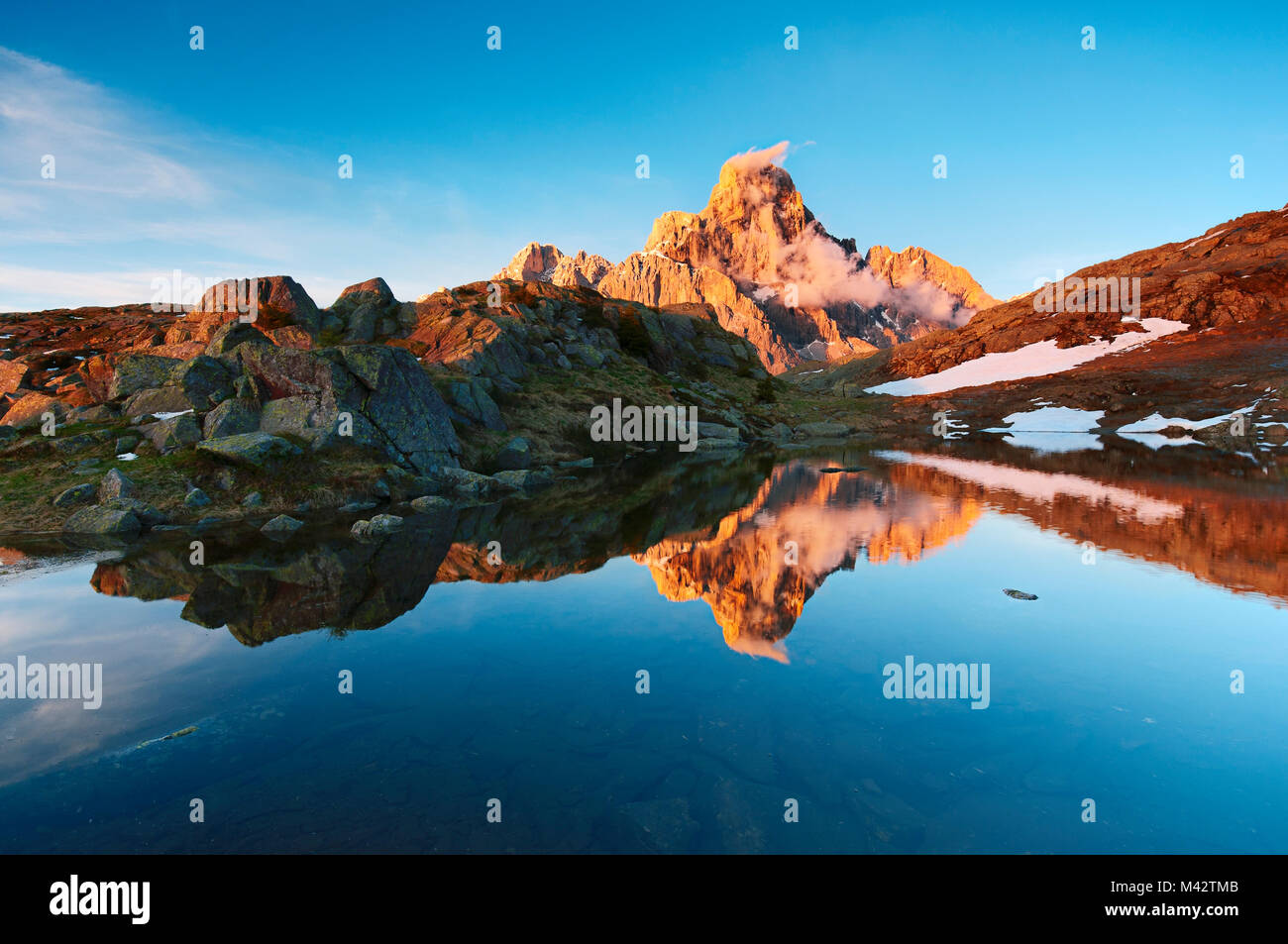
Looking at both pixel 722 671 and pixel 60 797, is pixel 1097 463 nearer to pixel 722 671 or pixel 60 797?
pixel 722 671

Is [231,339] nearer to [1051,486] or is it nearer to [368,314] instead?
[368,314]

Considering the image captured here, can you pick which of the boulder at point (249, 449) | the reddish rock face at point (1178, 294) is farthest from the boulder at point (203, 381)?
the reddish rock face at point (1178, 294)

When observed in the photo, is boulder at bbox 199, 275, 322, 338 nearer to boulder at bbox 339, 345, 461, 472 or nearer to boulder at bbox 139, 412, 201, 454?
boulder at bbox 339, 345, 461, 472

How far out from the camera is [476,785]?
390 inches

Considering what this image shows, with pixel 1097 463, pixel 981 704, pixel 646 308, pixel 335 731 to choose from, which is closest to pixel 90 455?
pixel 335 731

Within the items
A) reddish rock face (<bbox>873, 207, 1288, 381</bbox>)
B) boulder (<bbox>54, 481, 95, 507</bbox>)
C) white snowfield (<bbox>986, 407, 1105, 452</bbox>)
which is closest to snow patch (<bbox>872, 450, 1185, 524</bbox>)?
white snowfield (<bbox>986, 407, 1105, 452</bbox>)

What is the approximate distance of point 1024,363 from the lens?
160000 millimetres

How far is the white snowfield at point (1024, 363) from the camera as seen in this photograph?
5812 inches

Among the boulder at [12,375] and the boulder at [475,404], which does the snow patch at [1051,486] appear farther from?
the boulder at [12,375]

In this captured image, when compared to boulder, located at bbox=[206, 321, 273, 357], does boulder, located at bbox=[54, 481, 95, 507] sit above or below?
below

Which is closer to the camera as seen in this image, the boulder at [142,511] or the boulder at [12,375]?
the boulder at [142,511]

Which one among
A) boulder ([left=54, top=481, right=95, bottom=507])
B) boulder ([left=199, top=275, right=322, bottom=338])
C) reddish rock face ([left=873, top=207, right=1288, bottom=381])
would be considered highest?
reddish rock face ([left=873, top=207, right=1288, bottom=381])

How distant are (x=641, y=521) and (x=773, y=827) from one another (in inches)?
964

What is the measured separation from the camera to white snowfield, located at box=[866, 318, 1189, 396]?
148 meters
